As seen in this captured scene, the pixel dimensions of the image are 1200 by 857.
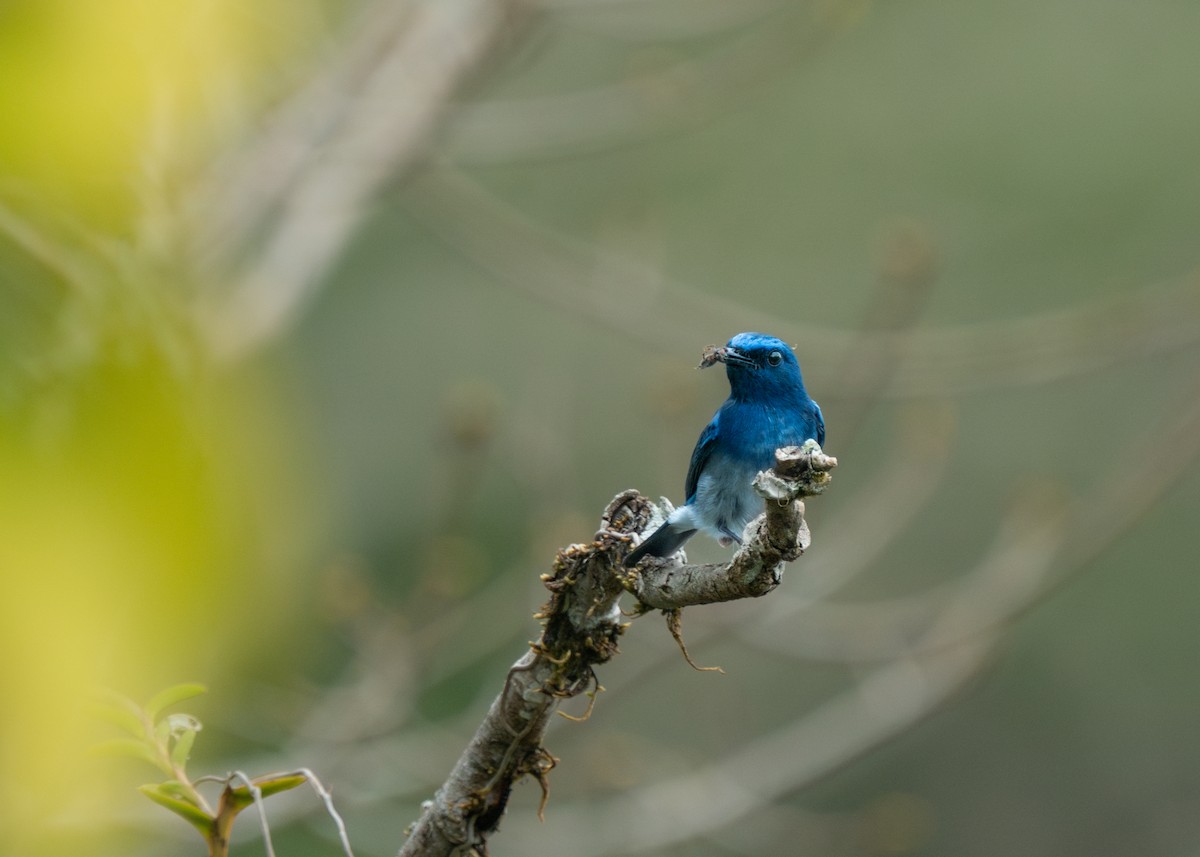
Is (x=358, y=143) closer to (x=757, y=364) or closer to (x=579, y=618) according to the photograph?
(x=757, y=364)

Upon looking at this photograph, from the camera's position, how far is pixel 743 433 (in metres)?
3.03

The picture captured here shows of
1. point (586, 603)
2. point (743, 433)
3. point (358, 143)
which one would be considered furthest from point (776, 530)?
point (358, 143)

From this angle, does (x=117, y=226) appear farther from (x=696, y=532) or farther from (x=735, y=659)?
(x=735, y=659)

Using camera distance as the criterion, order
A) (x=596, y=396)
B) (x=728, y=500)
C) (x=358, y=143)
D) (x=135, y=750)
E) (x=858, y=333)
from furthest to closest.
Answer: (x=596, y=396)
(x=358, y=143)
(x=858, y=333)
(x=728, y=500)
(x=135, y=750)

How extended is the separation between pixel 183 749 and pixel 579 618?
611 millimetres

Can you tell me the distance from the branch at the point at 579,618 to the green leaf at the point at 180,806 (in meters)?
0.38

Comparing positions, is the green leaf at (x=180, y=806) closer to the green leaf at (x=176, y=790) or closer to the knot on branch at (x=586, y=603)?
the green leaf at (x=176, y=790)

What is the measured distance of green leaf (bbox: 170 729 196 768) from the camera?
1445 mm

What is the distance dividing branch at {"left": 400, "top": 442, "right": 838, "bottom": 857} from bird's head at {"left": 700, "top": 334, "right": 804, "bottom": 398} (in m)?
1.13

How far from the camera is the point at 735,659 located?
11172 mm

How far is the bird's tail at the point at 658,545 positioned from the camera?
1873mm

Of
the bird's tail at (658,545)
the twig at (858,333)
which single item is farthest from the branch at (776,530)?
the twig at (858,333)

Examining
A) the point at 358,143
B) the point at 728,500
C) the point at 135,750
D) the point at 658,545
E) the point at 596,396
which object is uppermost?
the point at 596,396

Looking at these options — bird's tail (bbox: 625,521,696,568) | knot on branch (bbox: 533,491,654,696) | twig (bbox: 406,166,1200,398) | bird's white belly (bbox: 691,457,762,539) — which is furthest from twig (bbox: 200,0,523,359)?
knot on branch (bbox: 533,491,654,696)
